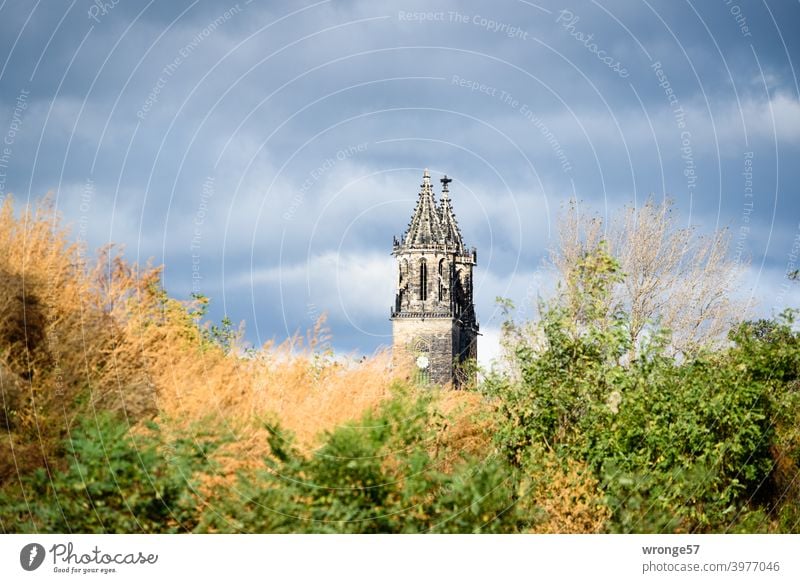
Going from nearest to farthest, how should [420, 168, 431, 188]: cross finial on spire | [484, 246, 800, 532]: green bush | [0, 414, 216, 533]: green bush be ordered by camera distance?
[0, 414, 216, 533]: green bush < [484, 246, 800, 532]: green bush < [420, 168, 431, 188]: cross finial on spire

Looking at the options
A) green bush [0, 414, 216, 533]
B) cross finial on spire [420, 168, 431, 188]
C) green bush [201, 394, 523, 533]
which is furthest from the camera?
cross finial on spire [420, 168, 431, 188]

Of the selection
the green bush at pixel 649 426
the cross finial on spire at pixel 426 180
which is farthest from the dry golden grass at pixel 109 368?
the cross finial on spire at pixel 426 180

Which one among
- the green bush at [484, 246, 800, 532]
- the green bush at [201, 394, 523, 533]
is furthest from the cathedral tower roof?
the green bush at [201, 394, 523, 533]

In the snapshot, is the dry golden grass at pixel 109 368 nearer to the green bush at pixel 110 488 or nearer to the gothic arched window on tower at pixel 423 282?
the green bush at pixel 110 488

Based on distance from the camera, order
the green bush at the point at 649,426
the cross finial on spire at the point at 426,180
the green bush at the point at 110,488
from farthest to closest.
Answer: the cross finial on spire at the point at 426,180 < the green bush at the point at 649,426 < the green bush at the point at 110,488

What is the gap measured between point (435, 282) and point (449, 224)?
5747 millimetres

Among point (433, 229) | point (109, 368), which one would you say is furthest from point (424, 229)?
point (109, 368)

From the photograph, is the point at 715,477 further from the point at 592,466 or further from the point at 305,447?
the point at 305,447

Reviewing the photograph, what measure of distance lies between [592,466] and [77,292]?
9.64 meters

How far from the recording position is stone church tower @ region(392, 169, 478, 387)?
89562mm

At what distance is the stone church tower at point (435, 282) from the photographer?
89.6 meters

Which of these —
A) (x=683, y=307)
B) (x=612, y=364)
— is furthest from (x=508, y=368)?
(x=683, y=307)

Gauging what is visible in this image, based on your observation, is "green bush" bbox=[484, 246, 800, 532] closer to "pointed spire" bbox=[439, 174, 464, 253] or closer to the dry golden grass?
the dry golden grass
